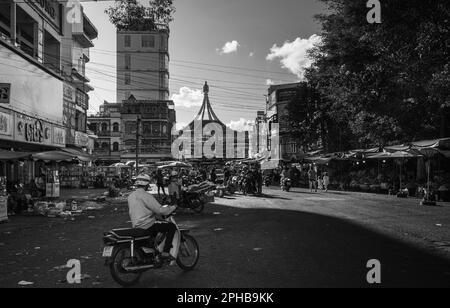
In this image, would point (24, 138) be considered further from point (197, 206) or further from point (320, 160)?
point (320, 160)

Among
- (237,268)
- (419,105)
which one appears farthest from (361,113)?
(237,268)

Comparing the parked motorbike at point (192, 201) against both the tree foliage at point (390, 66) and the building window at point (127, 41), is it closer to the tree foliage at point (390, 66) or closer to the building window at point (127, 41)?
the tree foliage at point (390, 66)

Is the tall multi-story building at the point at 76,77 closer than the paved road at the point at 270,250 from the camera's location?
No

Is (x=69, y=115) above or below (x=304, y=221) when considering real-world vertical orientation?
above

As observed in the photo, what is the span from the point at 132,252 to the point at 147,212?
0.66 m

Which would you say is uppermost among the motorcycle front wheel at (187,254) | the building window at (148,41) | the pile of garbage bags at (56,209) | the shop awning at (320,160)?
the building window at (148,41)

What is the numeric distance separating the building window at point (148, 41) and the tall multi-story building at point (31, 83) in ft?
272

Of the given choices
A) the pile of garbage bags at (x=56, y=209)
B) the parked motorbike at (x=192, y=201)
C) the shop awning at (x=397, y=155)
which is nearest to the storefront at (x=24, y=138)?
the pile of garbage bags at (x=56, y=209)

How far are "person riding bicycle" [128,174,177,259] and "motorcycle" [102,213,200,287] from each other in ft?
0.28

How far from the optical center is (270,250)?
9398 mm

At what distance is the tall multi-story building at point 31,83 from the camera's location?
2392 centimetres
